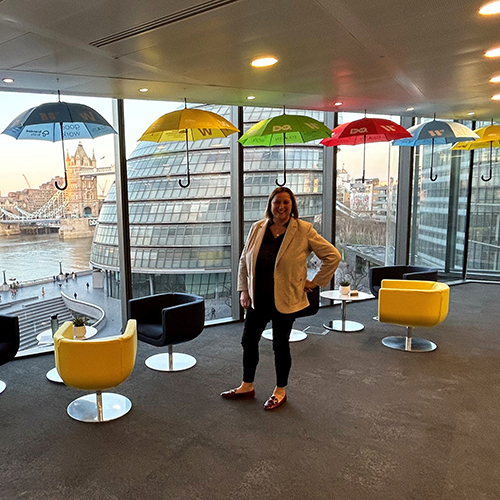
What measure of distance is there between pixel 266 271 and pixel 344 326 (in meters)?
2.76

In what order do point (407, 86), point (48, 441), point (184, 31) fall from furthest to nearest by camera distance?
point (407, 86) < point (48, 441) < point (184, 31)

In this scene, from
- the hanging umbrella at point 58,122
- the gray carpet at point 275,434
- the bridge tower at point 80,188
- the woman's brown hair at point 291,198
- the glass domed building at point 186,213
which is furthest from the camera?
the glass domed building at point 186,213

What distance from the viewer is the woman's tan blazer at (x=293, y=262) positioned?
11.2ft

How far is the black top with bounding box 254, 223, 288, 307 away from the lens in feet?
11.4

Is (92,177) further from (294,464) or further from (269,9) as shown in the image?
(294,464)

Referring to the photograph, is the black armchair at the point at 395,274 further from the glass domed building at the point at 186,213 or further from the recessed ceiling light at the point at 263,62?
the recessed ceiling light at the point at 263,62

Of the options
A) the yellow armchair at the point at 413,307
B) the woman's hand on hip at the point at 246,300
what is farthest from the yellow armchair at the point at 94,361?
the yellow armchair at the point at 413,307

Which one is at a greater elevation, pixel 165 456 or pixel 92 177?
pixel 92 177

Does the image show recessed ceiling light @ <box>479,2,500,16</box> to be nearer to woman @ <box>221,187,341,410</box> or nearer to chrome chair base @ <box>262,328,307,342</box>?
woman @ <box>221,187,341,410</box>

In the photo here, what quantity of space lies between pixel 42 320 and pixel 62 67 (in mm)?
2989

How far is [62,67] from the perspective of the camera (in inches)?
139

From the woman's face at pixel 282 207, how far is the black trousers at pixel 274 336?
2.42 feet

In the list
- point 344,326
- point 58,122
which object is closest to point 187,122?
point 58,122

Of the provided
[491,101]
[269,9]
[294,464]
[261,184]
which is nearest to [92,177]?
[261,184]
